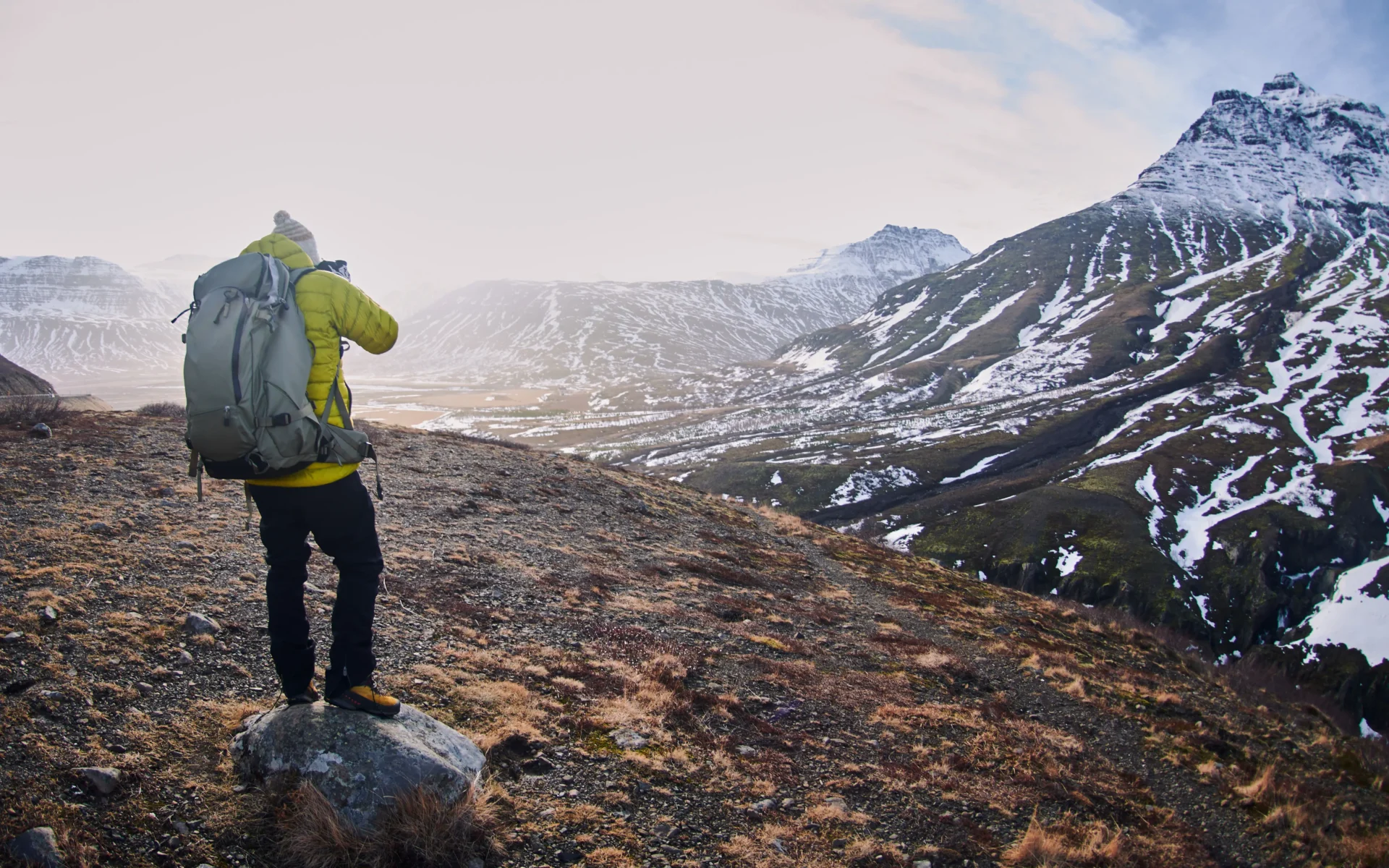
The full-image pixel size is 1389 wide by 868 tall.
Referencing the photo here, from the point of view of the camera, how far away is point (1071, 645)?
24.1m

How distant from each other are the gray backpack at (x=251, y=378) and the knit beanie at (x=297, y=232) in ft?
3.26

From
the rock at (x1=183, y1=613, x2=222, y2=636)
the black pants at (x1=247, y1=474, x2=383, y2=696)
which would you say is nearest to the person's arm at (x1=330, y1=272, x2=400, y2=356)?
the black pants at (x1=247, y1=474, x2=383, y2=696)

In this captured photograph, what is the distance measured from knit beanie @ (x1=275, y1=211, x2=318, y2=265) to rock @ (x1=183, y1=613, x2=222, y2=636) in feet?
20.2

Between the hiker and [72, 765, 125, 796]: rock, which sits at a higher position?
the hiker

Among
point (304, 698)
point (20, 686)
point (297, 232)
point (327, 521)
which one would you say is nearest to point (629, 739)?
point (304, 698)

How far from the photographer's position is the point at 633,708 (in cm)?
Answer: 1032

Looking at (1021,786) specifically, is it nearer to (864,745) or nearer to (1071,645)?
(864,745)

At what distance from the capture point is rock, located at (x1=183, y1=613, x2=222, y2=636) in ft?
31.7

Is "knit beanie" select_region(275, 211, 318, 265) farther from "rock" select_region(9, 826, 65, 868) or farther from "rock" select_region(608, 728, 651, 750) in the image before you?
"rock" select_region(608, 728, 651, 750)

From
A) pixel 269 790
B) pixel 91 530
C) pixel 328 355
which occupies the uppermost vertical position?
pixel 328 355

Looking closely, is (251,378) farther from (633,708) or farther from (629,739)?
(633,708)

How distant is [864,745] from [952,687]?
19.3 ft

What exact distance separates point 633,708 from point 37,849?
6755 millimetres

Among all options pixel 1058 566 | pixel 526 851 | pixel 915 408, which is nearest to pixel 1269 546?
pixel 1058 566
